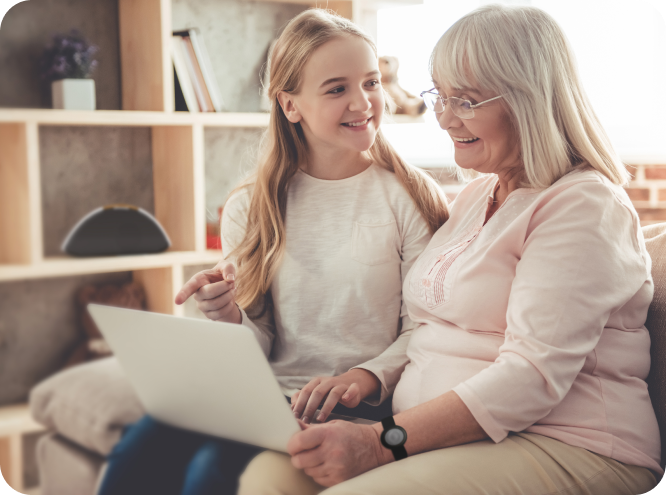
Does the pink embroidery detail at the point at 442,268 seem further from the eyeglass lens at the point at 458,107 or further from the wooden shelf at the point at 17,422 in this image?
the wooden shelf at the point at 17,422

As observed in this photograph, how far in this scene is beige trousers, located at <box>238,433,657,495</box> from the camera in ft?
2.48

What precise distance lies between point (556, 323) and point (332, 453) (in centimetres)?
32

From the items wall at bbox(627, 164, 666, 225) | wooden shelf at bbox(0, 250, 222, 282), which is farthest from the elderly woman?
wall at bbox(627, 164, 666, 225)

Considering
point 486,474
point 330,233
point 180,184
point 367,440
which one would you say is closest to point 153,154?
point 180,184

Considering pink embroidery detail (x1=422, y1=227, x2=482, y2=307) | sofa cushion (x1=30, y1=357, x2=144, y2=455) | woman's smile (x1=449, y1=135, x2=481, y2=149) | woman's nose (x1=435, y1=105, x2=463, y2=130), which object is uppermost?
woman's nose (x1=435, y1=105, x2=463, y2=130)

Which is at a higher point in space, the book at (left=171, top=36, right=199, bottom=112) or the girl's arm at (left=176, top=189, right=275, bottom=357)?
the book at (left=171, top=36, right=199, bottom=112)

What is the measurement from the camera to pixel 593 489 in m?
0.79

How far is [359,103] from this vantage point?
44.5 inches

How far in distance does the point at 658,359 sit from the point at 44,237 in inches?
47.1

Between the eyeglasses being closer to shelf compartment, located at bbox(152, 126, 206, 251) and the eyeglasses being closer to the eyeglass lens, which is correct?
the eyeglass lens

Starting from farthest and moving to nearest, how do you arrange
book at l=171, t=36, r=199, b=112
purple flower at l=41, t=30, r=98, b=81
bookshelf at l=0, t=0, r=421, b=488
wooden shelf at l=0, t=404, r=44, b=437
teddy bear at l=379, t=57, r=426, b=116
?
1. teddy bear at l=379, t=57, r=426, b=116
2. book at l=171, t=36, r=199, b=112
3. purple flower at l=41, t=30, r=98, b=81
4. bookshelf at l=0, t=0, r=421, b=488
5. wooden shelf at l=0, t=404, r=44, b=437

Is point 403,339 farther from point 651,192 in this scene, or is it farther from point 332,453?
point 651,192

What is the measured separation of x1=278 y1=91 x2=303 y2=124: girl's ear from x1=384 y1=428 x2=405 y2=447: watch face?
630 millimetres

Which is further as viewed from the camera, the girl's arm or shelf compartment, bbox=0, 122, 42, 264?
shelf compartment, bbox=0, 122, 42, 264
